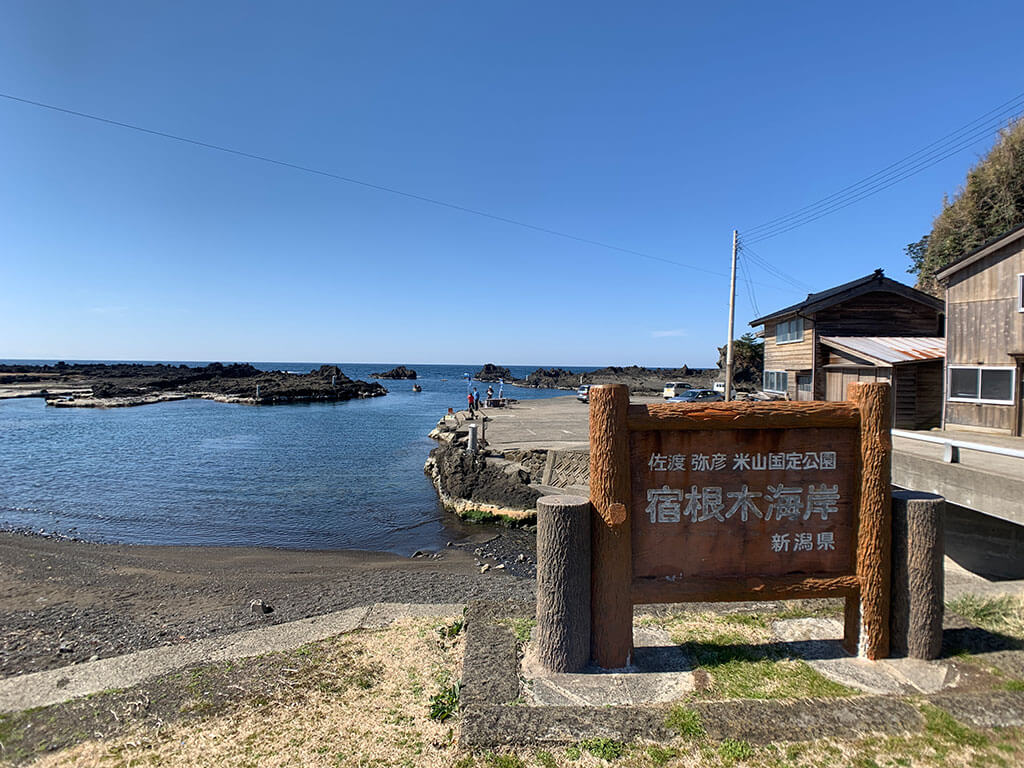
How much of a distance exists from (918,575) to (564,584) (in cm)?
293

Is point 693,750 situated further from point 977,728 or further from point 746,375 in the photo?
point 746,375

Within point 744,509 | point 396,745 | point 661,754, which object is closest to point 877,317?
point 744,509

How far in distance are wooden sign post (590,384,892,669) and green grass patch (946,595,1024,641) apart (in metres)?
1.54

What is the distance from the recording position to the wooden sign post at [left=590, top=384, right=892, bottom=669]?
445cm

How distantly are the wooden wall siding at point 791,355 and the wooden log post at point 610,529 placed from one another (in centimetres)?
1931

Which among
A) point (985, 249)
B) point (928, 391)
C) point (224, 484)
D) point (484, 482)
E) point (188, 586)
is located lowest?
point (224, 484)

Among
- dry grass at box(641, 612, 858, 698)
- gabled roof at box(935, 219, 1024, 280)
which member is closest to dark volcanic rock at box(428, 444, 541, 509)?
dry grass at box(641, 612, 858, 698)

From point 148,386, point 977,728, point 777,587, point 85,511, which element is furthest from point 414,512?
point 148,386

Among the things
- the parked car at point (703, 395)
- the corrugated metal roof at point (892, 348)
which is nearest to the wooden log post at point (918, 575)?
the corrugated metal roof at point (892, 348)

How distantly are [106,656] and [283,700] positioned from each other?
382 cm

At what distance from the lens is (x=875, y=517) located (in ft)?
14.8

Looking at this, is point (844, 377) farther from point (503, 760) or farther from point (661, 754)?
point (503, 760)

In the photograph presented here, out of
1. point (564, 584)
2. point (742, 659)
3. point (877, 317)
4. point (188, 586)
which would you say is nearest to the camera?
point (564, 584)

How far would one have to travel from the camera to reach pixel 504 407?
1458 inches
